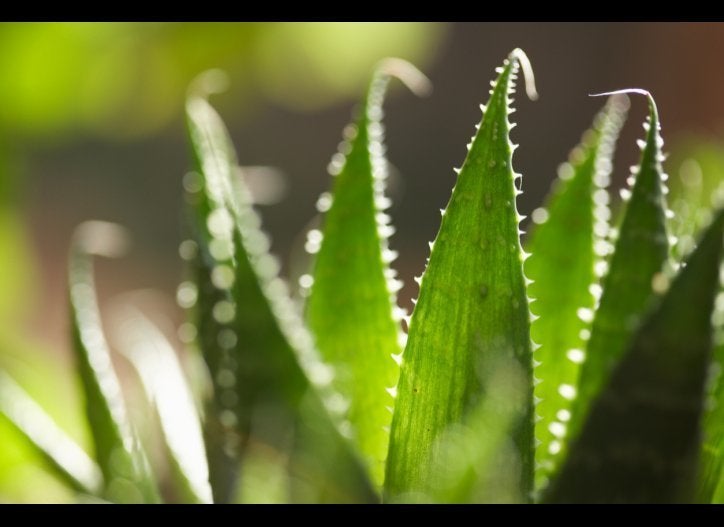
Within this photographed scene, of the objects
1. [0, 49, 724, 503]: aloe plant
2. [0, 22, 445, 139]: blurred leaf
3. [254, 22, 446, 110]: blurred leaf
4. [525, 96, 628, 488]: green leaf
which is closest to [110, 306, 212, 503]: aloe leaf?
[0, 49, 724, 503]: aloe plant

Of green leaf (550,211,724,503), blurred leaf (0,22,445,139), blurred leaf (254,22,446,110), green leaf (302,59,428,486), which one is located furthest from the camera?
blurred leaf (254,22,446,110)

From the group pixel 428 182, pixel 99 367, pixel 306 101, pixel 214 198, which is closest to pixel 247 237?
pixel 214 198

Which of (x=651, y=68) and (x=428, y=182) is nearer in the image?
(x=651, y=68)

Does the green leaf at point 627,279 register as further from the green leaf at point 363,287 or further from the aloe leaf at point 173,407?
the aloe leaf at point 173,407

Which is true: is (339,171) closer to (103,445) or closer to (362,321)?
(362,321)

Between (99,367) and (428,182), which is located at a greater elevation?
(99,367)

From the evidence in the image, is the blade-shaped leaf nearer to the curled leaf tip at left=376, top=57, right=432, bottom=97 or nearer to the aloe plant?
the aloe plant

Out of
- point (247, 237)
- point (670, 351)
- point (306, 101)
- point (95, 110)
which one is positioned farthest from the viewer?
point (306, 101)
